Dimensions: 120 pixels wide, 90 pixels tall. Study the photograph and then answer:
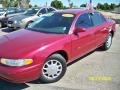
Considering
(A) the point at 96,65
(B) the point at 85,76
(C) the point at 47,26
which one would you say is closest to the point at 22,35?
(C) the point at 47,26

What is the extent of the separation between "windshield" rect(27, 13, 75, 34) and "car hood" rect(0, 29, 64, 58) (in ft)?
0.82

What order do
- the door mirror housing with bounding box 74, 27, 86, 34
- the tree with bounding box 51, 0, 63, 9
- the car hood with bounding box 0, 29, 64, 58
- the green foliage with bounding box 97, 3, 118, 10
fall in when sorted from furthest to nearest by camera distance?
the green foliage with bounding box 97, 3, 118, 10
the tree with bounding box 51, 0, 63, 9
the door mirror housing with bounding box 74, 27, 86, 34
the car hood with bounding box 0, 29, 64, 58

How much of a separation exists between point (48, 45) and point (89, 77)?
135cm

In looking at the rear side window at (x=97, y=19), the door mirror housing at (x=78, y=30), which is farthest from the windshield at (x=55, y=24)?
the rear side window at (x=97, y=19)

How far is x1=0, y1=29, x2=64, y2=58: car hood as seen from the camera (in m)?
4.68

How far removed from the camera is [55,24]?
6.06 m

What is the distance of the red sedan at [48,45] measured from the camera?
455 centimetres

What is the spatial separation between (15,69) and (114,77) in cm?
244

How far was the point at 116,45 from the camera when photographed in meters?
9.29

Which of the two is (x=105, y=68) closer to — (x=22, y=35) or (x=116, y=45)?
(x=22, y=35)

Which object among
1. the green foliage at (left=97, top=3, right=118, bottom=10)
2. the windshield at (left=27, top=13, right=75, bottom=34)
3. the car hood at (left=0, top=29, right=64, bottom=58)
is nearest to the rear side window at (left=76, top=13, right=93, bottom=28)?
the windshield at (left=27, top=13, right=75, bottom=34)

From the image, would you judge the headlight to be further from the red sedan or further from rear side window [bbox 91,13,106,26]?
rear side window [bbox 91,13,106,26]

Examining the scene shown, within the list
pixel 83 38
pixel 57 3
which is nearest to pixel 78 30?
pixel 83 38

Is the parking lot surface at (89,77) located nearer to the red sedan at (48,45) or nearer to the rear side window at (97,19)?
the red sedan at (48,45)
